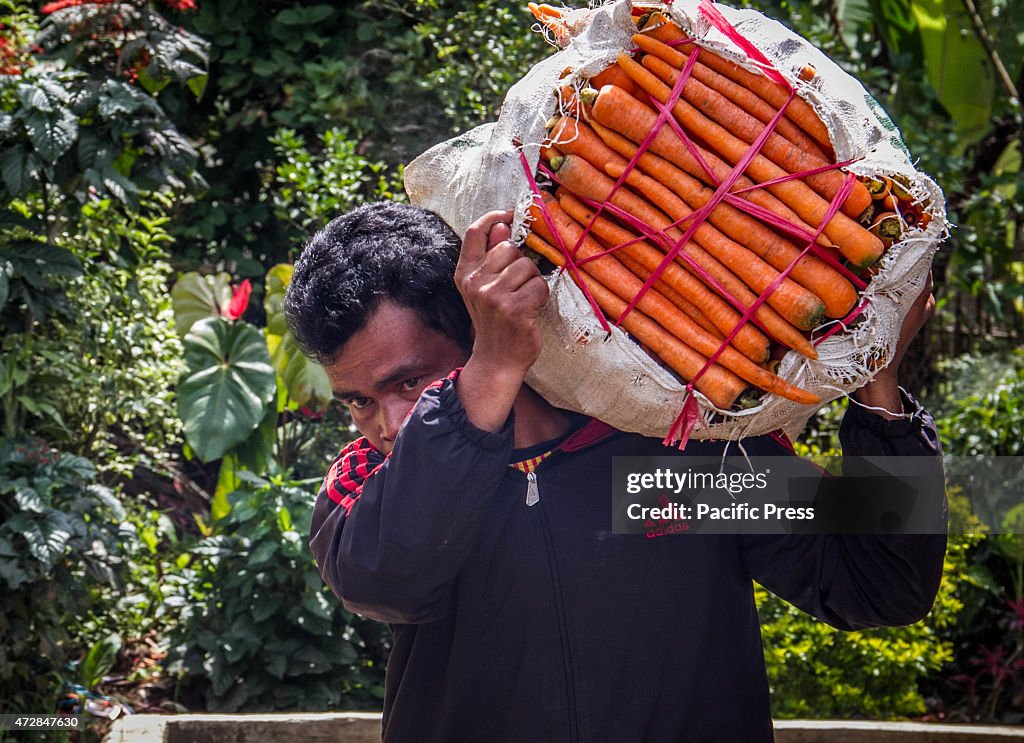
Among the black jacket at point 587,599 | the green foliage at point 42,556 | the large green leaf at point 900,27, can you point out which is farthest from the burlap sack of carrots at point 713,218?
the large green leaf at point 900,27

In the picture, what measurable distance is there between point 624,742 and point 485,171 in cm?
80

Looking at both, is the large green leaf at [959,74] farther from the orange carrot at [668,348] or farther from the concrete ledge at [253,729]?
the orange carrot at [668,348]

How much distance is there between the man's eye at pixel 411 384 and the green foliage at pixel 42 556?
88.4 inches

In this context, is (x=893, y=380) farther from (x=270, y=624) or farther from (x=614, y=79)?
(x=270, y=624)

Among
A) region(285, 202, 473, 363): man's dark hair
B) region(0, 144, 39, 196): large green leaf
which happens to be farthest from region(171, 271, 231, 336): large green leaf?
region(285, 202, 473, 363): man's dark hair

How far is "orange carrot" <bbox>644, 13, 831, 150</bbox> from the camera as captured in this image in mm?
1322

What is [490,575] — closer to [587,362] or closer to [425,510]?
[425,510]

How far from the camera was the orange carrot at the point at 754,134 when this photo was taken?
4.24 feet

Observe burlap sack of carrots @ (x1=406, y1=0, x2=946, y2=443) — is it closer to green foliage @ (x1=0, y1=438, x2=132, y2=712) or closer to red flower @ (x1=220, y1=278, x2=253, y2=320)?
green foliage @ (x1=0, y1=438, x2=132, y2=712)

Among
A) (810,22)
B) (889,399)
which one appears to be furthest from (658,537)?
(810,22)

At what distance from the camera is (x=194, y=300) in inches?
181

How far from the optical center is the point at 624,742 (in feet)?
4.82

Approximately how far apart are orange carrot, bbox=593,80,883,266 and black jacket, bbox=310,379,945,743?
0.34 metres

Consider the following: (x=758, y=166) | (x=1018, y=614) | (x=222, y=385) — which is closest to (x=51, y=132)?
(x=222, y=385)
